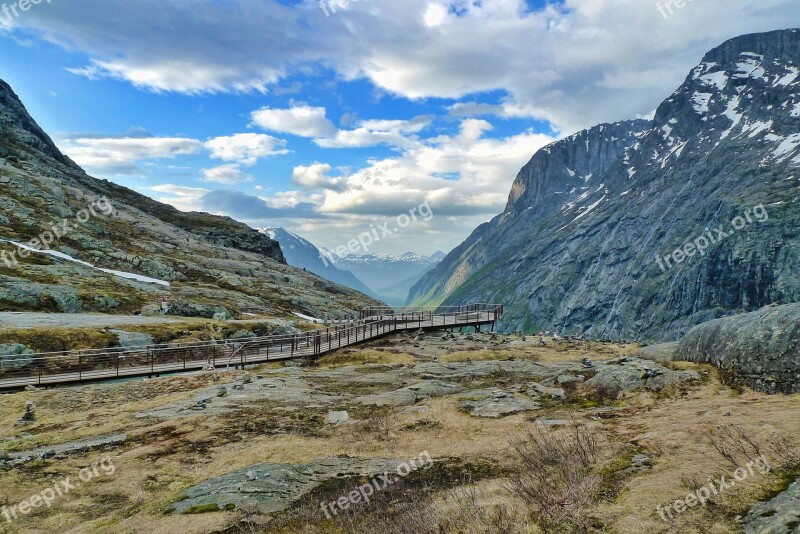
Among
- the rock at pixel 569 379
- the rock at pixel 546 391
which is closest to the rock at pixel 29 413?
the rock at pixel 546 391

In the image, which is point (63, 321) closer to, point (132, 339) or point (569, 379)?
point (132, 339)

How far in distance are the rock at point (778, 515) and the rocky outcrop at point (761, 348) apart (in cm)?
865

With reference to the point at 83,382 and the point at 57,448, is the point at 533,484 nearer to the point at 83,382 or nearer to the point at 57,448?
the point at 57,448

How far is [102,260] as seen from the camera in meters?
74.0

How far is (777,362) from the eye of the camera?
14.7 m

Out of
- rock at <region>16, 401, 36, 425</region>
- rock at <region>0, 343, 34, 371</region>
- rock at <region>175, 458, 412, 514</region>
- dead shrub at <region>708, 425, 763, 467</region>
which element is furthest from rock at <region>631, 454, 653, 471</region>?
rock at <region>0, 343, 34, 371</region>

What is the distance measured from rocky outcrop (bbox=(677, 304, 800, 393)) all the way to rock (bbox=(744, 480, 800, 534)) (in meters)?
8.65

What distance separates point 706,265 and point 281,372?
7983 inches

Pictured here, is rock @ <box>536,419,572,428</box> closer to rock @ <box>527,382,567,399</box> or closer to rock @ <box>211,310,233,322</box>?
rock @ <box>527,382,567,399</box>

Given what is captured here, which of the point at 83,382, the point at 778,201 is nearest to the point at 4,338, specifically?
the point at 83,382

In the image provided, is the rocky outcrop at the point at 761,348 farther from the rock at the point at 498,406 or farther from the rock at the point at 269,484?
the rock at the point at 269,484

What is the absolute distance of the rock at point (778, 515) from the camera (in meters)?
6.64

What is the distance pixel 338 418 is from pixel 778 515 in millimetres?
13947

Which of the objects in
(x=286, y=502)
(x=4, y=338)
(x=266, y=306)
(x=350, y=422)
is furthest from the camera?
(x=266, y=306)
